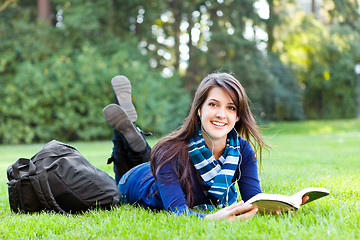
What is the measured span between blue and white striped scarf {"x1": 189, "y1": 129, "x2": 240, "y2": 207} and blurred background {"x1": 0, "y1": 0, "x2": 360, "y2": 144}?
1225 cm

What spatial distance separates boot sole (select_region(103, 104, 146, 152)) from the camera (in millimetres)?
3830

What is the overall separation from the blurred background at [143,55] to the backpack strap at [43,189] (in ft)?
41.0

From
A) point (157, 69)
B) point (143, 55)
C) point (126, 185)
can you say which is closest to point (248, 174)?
point (126, 185)

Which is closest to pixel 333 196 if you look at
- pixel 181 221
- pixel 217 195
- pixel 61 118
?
pixel 217 195

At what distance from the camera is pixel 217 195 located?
2.80m

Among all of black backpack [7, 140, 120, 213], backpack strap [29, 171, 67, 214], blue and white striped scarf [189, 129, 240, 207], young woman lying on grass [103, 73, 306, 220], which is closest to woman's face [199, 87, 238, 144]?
young woman lying on grass [103, 73, 306, 220]

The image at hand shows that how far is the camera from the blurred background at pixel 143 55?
15094 millimetres

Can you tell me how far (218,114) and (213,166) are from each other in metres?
0.38

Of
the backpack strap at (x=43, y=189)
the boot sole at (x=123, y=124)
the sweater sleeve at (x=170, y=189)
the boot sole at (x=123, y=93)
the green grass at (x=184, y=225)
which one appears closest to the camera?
the green grass at (x=184, y=225)

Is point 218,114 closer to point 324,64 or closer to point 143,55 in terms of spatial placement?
point 143,55

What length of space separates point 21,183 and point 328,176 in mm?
3056

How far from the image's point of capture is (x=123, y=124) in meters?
3.84

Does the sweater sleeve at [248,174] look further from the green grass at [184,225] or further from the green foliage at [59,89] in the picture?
the green foliage at [59,89]

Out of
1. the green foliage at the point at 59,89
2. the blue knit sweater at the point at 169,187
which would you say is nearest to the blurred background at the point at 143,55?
the green foliage at the point at 59,89
